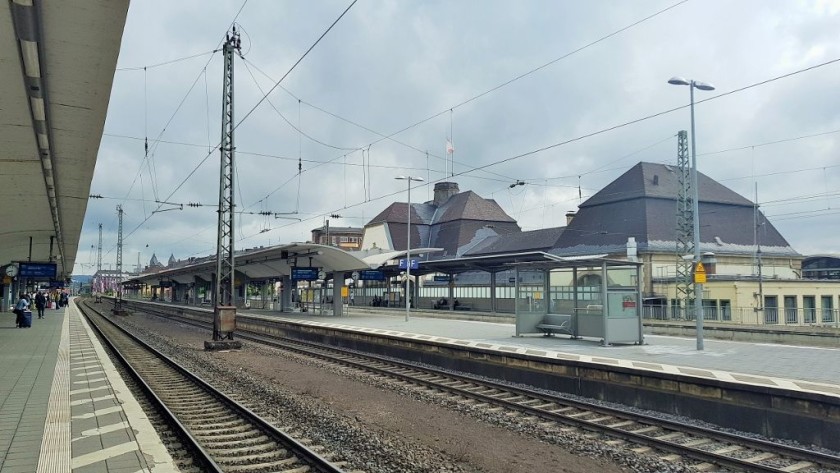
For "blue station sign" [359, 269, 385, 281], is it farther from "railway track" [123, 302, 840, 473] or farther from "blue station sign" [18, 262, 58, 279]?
"railway track" [123, 302, 840, 473]

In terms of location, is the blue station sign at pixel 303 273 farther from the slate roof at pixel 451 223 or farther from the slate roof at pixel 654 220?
the slate roof at pixel 451 223

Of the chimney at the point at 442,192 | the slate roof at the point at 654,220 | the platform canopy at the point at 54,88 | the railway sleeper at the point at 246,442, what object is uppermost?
the chimney at the point at 442,192

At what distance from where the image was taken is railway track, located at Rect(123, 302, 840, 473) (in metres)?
7.23

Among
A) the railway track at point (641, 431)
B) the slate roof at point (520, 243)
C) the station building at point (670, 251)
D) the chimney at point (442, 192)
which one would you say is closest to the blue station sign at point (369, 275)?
the station building at point (670, 251)

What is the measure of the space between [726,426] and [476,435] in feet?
13.6

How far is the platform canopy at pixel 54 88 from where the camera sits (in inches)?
255

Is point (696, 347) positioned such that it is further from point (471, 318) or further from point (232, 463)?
point (471, 318)

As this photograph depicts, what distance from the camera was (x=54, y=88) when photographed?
876 centimetres

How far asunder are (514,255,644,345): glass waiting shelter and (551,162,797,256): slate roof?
31708 millimetres

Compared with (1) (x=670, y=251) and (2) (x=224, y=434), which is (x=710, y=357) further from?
(1) (x=670, y=251)

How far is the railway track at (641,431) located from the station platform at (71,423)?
5.69 metres

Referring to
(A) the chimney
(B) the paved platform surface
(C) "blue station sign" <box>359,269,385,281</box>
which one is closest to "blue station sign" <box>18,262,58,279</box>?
(C) "blue station sign" <box>359,269,385,281</box>

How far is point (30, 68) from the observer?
7.65 m

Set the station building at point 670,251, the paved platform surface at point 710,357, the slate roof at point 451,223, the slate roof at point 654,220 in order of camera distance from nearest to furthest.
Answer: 1. the paved platform surface at point 710,357
2. the station building at point 670,251
3. the slate roof at point 654,220
4. the slate roof at point 451,223
